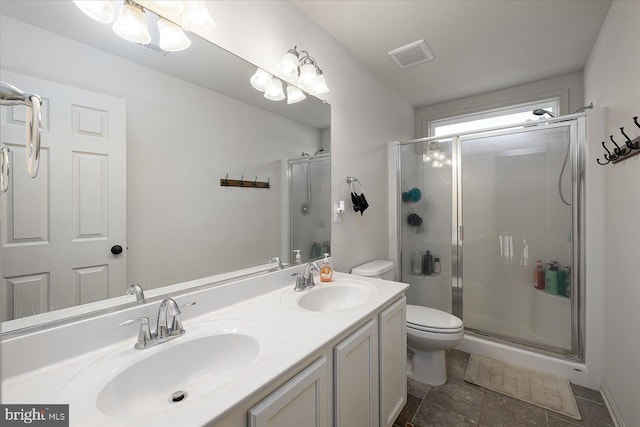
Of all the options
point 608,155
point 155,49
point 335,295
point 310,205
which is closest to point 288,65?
point 155,49

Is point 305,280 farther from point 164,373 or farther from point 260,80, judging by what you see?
point 260,80

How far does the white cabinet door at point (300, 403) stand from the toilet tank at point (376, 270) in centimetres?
114

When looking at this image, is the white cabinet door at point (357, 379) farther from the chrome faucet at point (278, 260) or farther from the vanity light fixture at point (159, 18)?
the vanity light fixture at point (159, 18)

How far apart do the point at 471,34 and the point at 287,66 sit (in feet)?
4.53

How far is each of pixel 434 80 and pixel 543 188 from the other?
1.31m

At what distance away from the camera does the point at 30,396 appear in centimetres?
77

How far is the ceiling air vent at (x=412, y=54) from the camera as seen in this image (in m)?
2.17

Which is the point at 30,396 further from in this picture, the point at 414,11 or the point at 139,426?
the point at 414,11

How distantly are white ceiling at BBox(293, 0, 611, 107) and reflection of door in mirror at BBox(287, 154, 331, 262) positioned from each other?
69 centimetres

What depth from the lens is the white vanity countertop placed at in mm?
710

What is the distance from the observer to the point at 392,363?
1.54m

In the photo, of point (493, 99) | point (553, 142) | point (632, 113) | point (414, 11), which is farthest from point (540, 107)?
point (414, 11)

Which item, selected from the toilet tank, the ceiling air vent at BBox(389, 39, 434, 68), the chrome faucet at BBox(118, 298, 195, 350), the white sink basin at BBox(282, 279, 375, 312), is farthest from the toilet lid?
the ceiling air vent at BBox(389, 39, 434, 68)

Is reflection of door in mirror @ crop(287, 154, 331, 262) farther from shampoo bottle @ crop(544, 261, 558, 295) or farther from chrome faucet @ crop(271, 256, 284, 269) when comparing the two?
shampoo bottle @ crop(544, 261, 558, 295)
